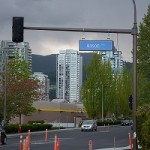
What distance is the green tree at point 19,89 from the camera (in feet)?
211

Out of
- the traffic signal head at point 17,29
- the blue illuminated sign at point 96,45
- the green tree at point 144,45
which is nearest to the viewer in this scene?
the traffic signal head at point 17,29

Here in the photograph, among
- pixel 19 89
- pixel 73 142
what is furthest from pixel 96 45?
pixel 19 89

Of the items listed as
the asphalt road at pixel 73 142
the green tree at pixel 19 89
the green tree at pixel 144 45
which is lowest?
the asphalt road at pixel 73 142

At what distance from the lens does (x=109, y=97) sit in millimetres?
107438

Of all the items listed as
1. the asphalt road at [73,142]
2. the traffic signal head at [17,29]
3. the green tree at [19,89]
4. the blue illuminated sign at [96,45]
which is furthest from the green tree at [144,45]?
the traffic signal head at [17,29]

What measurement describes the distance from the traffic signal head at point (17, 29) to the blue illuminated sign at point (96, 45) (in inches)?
134

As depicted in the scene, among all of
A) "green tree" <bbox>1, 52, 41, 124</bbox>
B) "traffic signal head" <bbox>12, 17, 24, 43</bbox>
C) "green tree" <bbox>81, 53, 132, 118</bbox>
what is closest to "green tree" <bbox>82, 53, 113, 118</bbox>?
"green tree" <bbox>81, 53, 132, 118</bbox>

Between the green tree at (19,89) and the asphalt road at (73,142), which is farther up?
the green tree at (19,89)

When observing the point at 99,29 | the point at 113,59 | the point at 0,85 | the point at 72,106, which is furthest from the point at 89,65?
the point at 99,29

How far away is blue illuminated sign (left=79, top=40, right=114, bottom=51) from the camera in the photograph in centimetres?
2584

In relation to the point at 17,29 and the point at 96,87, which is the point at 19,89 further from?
the point at 96,87

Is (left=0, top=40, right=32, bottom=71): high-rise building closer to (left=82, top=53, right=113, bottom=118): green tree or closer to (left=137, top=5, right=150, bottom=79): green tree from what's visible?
(left=82, top=53, right=113, bottom=118): green tree

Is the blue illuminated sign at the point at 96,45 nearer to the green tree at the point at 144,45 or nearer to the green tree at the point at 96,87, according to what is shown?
the green tree at the point at 144,45

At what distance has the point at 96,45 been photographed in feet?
84.8
